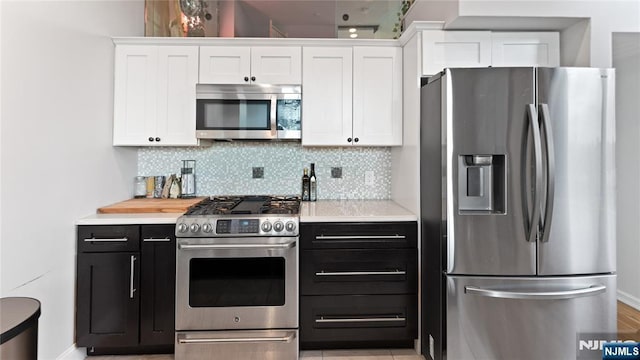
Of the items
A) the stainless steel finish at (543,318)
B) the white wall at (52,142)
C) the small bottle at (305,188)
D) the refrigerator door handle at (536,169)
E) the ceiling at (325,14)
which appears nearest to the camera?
the white wall at (52,142)

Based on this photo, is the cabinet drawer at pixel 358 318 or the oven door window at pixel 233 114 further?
the oven door window at pixel 233 114

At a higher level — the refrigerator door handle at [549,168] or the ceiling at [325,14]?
the ceiling at [325,14]

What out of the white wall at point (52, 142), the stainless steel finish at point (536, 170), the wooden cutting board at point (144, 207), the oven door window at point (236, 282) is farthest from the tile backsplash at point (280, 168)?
the stainless steel finish at point (536, 170)

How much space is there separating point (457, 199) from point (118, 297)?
Answer: 2151 millimetres

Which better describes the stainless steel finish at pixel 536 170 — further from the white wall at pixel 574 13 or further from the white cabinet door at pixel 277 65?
the white cabinet door at pixel 277 65

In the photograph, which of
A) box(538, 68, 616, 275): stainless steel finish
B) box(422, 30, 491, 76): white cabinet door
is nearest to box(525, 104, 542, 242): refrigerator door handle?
box(538, 68, 616, 275): stainless steel finish

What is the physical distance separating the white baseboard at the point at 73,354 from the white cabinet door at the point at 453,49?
2.87 metres

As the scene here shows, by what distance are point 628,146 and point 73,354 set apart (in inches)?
147

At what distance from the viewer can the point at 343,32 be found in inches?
125

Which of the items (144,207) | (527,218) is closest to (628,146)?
(527,218)

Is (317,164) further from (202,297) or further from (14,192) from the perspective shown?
(14,192)

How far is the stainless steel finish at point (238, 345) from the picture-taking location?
218 cm

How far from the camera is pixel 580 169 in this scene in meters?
1.88

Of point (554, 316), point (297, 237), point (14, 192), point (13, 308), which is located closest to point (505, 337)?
point (554, 316)
